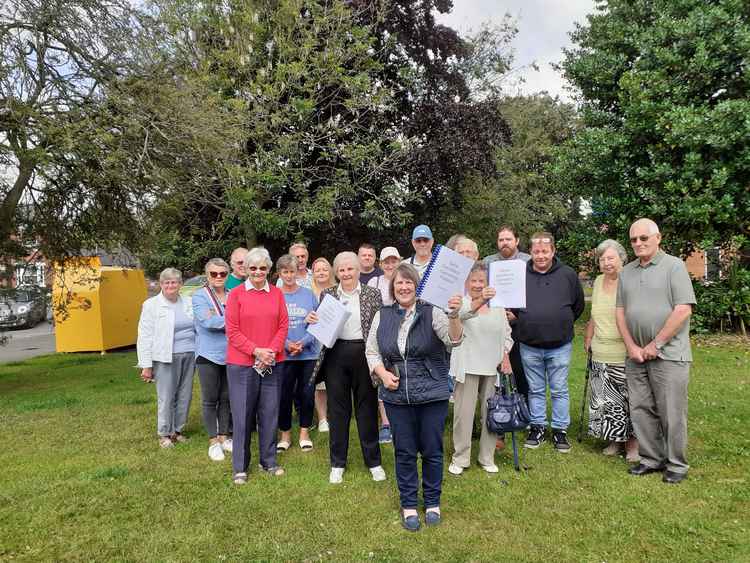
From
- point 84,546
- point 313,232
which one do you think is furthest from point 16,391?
point 313,232

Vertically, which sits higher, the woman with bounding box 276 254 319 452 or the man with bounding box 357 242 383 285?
the man with bounding box 357 242 383 285

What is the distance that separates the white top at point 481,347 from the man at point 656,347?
110cm

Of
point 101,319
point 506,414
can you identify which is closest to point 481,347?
point 506,414

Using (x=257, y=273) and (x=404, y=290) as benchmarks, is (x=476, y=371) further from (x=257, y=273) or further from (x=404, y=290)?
(x=257, y=273)

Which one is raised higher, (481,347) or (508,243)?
(508,243)

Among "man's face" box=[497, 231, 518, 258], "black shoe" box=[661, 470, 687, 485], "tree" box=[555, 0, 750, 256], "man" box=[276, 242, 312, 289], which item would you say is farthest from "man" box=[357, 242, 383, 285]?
"tree" box=[555, 0, 750, 256]

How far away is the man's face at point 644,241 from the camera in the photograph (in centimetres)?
477

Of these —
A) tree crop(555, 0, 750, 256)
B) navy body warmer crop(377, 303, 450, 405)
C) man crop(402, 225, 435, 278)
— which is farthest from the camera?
tree crop(555, 0, 750, 256)

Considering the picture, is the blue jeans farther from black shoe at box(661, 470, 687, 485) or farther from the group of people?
black shoe at box(661, 470, 687, 485)

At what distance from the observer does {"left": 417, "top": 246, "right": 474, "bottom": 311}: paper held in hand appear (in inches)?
159

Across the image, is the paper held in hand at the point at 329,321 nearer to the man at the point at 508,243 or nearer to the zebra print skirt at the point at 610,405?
the man at the point at 508,243

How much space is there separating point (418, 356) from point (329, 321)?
3.61 feet

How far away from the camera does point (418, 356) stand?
13.1ft

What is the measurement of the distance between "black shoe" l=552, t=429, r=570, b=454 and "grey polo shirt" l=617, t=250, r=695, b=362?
1341 mm
